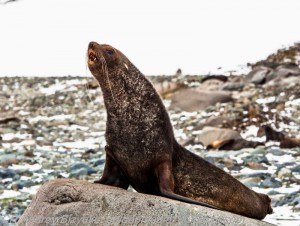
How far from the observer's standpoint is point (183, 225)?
654 centimetres

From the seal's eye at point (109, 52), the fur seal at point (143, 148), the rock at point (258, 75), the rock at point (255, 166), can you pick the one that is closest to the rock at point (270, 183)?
the rock at point (255, 166)

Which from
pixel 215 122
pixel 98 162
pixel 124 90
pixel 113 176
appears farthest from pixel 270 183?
pixel 215 122

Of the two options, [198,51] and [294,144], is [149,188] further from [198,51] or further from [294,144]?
[198,51]

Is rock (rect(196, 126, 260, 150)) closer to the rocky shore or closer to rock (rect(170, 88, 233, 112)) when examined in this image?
the rocky shore

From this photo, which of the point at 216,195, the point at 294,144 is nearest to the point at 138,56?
the point at 294,144

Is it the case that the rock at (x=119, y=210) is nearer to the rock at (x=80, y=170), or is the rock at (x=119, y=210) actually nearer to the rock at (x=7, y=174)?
the rock at (x=80, y=170)

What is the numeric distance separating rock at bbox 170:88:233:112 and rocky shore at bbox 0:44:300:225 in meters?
0.02

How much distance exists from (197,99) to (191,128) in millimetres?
2370

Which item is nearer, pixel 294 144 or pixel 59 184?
pixel 59 184

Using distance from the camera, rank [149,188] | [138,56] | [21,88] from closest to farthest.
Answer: [149,188]
[21,88]
[138,56]

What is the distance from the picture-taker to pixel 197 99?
20.4 m

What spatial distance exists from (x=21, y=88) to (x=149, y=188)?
17.9 meters

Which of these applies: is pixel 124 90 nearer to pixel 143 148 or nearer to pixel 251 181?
pixel 143 148

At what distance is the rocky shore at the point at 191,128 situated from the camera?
1206cm
